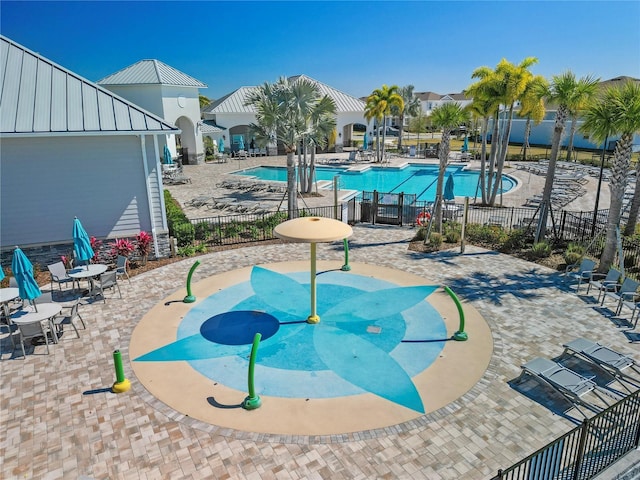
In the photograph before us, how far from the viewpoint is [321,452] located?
301 inches

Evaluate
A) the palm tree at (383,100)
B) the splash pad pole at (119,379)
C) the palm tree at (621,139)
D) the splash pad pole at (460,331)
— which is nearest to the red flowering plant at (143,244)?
the splash pad pole at (119,379)

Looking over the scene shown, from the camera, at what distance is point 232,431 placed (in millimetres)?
8164

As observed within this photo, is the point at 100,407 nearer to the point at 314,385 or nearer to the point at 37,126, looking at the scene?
the point at 314,385

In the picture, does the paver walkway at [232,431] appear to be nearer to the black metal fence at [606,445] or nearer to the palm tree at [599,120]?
the black metal fence at [606,445]

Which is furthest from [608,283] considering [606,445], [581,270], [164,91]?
[164,91]

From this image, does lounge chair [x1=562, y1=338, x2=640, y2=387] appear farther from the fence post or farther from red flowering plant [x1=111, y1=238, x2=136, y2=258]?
red flowering plant [x1=111, y1=238, x2=136, y2=258]

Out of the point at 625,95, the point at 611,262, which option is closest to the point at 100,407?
the point at 611,262

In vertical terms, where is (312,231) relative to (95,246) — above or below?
above

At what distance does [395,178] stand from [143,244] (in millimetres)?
28689

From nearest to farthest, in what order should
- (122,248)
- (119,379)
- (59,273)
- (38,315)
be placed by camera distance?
(119,379) < (38,315) < (59,273) < (122,248)

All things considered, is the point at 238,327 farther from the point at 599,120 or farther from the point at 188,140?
the point at 188,140

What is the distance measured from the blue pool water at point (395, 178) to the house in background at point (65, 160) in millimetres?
20648

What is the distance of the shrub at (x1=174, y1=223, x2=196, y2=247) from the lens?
1870cm

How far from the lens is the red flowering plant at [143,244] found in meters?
16.3
